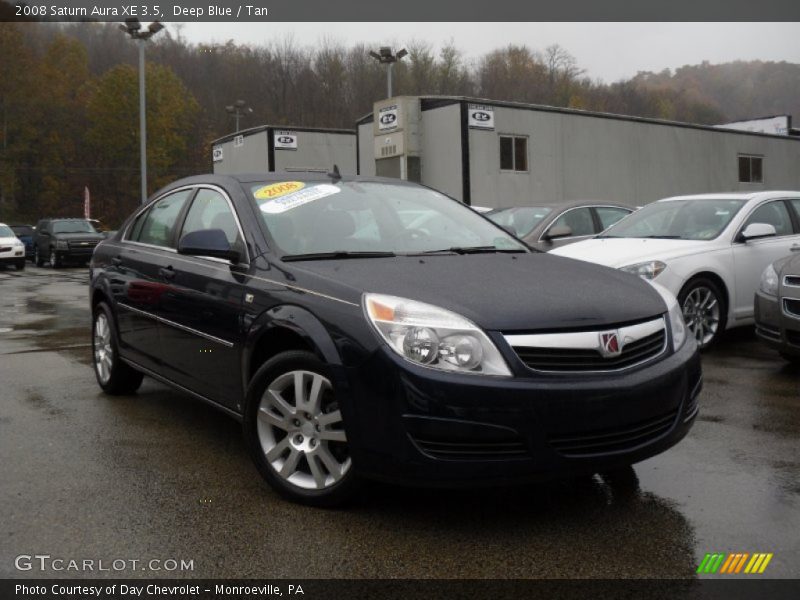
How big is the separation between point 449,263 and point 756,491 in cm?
175

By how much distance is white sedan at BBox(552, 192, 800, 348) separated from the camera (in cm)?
766

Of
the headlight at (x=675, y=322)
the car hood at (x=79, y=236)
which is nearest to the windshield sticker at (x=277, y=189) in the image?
the headlight at (x=675, y=322)

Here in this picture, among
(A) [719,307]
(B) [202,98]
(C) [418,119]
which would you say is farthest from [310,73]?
(A) [719,307]

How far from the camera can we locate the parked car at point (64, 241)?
93.4 ft

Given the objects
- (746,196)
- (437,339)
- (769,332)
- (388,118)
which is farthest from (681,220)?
(388,118)

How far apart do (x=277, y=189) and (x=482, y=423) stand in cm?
210

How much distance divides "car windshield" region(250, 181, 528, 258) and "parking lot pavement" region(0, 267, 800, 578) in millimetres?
1212

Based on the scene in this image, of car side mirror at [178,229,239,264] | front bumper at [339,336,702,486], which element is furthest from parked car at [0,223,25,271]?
front bumper at [339,336,702,486]

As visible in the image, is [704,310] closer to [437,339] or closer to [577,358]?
[577,358]

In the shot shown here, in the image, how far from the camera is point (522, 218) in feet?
37.3

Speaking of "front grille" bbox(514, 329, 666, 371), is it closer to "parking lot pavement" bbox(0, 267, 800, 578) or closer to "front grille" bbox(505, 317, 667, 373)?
"front grille" bbox(505, 317, 667, 373)

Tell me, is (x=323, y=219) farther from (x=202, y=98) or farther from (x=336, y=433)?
(x=202, y=98)

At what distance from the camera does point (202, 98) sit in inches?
2648

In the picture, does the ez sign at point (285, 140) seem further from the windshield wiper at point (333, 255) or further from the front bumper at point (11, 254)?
the windshield wiper at point (333, 255)
